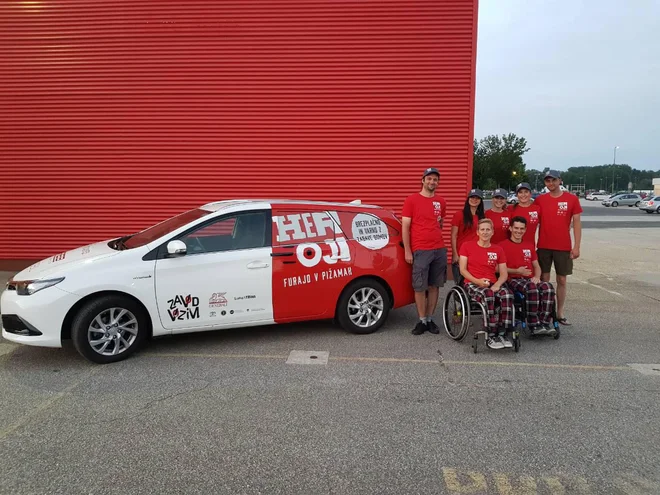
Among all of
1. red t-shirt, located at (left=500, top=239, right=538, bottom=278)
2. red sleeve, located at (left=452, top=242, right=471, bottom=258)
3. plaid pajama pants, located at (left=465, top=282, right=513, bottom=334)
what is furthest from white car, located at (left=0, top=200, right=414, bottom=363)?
red t-shirt, located at (left=500, top=239, right=538, bottom=278)

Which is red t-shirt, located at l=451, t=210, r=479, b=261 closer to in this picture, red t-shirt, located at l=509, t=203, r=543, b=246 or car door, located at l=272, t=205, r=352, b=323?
red t-shirt, located at l=509, t=203, r=543, b=246

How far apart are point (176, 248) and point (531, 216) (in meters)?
4.18

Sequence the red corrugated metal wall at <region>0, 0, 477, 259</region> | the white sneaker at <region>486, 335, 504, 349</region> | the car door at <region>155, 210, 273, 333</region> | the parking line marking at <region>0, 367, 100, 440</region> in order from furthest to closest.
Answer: the red corrugated metal wall at <region>0, 0, 477, 259</region>
the white sneaker at <region>486, 335, 504, 349</region>
the car door at <region>155, 210, 273, 333</region>
the parking line marking at <region>0, 367, 100, 440</region>

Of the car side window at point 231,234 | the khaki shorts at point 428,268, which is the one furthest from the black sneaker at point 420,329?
the car side window at point 231,234

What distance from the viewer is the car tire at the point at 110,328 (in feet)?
13.7

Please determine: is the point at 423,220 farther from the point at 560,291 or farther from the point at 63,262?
the point at 63,262

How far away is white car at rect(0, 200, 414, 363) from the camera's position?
13.7 ft

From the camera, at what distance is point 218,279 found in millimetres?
4617

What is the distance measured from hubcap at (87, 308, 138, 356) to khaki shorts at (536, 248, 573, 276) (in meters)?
4.84

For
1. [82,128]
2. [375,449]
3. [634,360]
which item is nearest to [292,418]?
[375,449]

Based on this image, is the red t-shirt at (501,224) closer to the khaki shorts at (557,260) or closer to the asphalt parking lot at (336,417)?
the khaki shorts at (557,260)

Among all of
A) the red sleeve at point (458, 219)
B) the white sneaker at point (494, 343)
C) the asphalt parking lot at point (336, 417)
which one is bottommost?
the asphalt parking lot at point (336, 417)

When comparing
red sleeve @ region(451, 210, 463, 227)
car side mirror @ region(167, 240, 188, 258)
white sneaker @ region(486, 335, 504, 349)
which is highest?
red sleeve @ region(451, 210, 463, 227)

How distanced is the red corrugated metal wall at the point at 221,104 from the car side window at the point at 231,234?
151 inches
